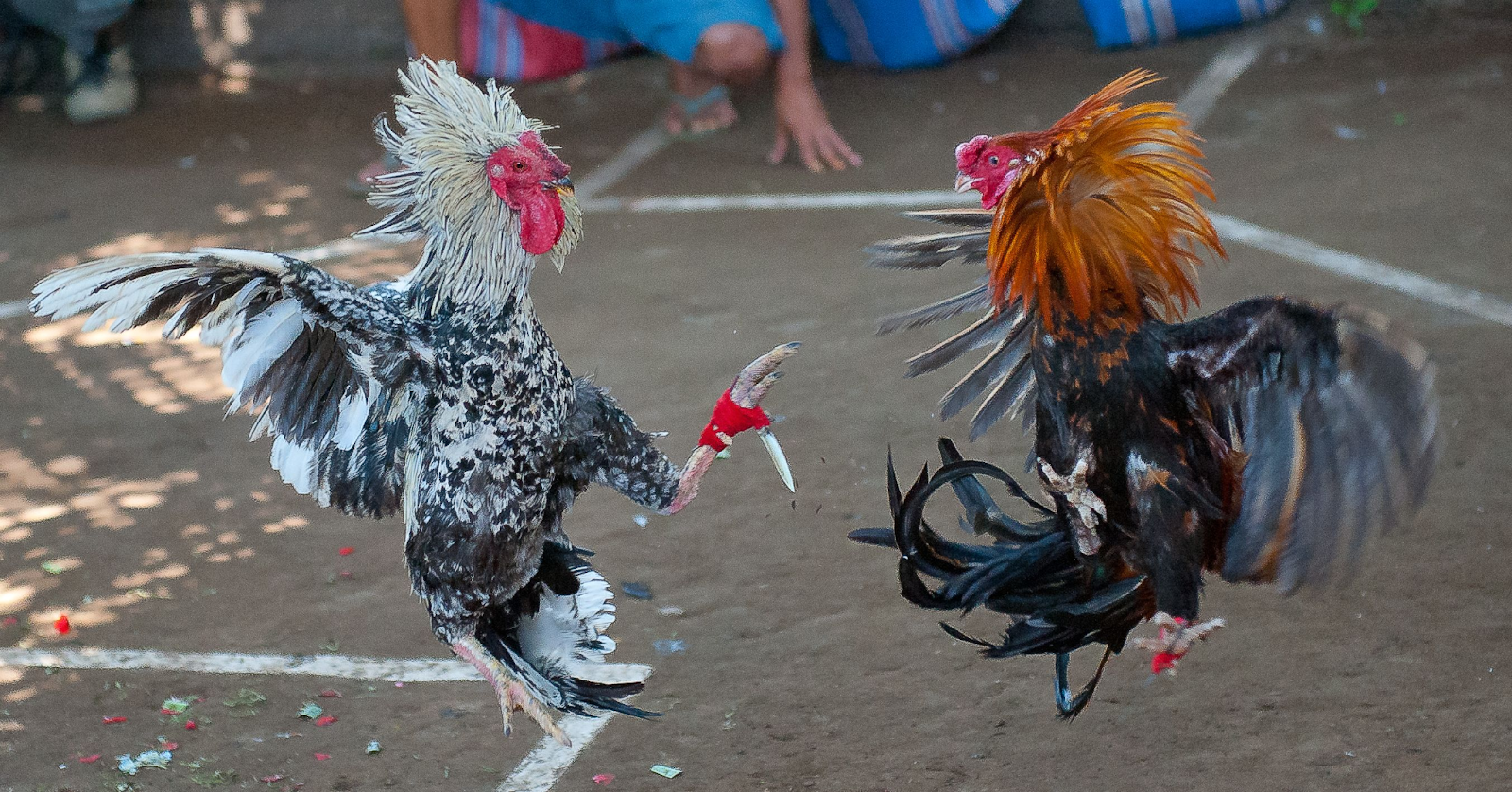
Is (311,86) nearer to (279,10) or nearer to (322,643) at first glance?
(279,10)

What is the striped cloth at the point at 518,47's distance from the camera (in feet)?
24.5

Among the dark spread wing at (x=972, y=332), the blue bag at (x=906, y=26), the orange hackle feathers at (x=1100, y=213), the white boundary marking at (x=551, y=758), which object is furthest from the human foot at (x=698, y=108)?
the orange hackle feathers at (x=1100, y=213)

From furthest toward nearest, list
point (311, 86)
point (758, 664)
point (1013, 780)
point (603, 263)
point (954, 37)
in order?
1. point (311, 86)
2. point (954, 37)
3. point (603, 263)
4. point (758, 664)
5. point (1013, 780)

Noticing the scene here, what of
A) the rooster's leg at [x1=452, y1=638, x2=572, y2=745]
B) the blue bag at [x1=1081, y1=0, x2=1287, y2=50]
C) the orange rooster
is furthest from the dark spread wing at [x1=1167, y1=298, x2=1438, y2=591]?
the blue bag at [x1=1081, y1=0, x2=1287, y2=50]

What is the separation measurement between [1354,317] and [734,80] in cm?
485

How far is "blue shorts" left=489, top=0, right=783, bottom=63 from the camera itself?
21.2ft

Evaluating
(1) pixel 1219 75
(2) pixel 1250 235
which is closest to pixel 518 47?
(1) pixel 1219 75

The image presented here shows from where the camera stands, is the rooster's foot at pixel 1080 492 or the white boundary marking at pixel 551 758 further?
the white boundary marking at pixel 551 758

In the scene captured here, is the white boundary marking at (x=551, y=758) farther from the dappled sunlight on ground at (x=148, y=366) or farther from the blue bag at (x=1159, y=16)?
the blue bag at (x=1159, y=16)

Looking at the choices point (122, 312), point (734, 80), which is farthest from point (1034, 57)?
point (122, 312)

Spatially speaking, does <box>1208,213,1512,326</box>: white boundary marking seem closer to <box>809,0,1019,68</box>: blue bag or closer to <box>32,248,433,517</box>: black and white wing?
<box>809,0,1019,68</box>: blue bag

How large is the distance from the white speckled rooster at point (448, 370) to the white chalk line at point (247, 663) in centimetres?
74

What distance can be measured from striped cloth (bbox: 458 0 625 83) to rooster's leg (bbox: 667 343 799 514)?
17.0 ft

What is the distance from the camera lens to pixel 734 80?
22.1 feet
